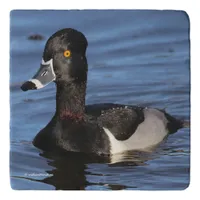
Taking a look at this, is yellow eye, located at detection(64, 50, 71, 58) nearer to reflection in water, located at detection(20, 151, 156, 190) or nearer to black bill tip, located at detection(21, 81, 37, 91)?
black bill tip, located at detection(21, 81, 37, 91)

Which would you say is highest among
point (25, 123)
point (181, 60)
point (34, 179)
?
point (181, 60)

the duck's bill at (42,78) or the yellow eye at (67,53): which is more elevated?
the yellow eye at (67,53)

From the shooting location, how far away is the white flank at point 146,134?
393 cm

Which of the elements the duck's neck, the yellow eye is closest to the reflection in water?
the duck's neck

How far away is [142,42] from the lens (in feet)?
13.1

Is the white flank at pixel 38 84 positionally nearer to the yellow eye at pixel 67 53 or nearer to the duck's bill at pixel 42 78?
the duck's bill at pixel 42 78

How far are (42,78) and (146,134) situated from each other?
0.51 metres

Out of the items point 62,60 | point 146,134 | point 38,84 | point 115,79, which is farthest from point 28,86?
point 146,134

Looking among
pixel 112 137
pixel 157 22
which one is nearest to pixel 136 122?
pixel 112 137

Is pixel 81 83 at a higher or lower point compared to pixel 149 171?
higher

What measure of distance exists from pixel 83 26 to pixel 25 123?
483 mm

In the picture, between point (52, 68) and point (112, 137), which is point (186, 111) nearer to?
point (112, 137)

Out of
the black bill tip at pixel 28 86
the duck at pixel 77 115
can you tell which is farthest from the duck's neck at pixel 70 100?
the black bill tip at pixel 28 86

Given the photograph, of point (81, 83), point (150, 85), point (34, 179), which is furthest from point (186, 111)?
point (34, 179)
